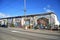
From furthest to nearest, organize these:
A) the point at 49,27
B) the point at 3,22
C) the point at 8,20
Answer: the point at 3,22
the point at 8,20
the point at 49,27

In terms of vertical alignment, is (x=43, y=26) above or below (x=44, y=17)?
below

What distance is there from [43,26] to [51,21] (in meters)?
3.60

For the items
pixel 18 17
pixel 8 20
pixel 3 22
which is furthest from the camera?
pixel 3 22

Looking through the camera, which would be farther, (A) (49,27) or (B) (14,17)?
(B) (14,17)

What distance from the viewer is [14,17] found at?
7031 cm

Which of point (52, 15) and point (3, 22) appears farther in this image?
point (3, 22)

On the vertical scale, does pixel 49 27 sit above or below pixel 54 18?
below

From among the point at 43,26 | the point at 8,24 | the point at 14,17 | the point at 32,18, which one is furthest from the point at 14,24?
the point at 43,26

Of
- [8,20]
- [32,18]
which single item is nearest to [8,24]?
[8,20]

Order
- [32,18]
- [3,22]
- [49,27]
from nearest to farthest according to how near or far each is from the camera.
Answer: [49,27] → [32,18] → [3,22]

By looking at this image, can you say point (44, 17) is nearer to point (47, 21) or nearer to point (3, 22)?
point (47, 21)

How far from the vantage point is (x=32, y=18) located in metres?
57.0

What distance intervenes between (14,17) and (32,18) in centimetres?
1573

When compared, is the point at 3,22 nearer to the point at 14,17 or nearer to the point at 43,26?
the point at 14,17
